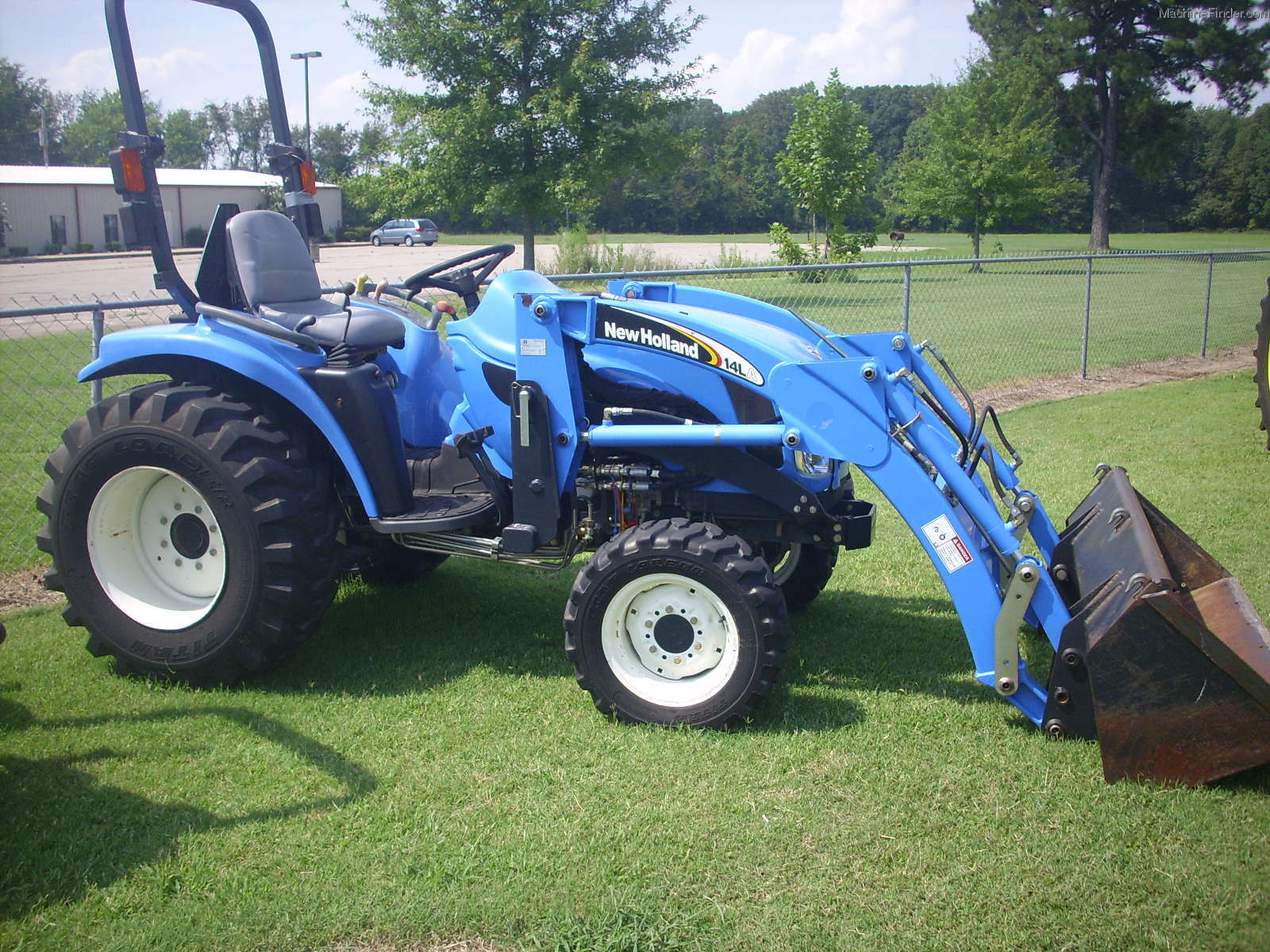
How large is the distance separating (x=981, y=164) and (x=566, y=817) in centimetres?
3273

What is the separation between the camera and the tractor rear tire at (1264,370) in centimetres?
870

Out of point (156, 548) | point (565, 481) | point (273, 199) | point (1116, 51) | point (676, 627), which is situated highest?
point (1116, 51)

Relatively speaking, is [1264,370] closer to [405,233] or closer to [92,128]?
[92,128]

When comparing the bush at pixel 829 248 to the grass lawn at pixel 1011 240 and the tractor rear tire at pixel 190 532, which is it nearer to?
the grass lawn at pixel 1011 240

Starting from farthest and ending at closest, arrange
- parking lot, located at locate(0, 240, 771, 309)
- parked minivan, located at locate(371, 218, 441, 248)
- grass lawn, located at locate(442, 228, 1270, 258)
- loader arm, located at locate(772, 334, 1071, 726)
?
grass lawn, located at locate(442, 228, 1270, 258)
parked minivan, located at locate(371, 218, 441, 248)
parking lot, located at locate(0, 240, 771, 309)
loader arm, located at locate(772, 334, 1071, 726)

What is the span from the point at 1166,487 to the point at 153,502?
6389 millimetres

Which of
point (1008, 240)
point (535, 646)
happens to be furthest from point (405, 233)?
point (535, 646)

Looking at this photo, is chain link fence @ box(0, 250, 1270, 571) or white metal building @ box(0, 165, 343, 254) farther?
chain link fence @ box(0, 250, 1270, 571)

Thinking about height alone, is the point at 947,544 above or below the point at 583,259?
below

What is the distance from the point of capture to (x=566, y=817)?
11.1 ft

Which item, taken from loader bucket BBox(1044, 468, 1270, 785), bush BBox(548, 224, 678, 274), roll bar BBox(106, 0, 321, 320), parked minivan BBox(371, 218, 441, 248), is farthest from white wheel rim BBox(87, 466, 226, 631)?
parked minivan BBox(371, 218, 441, 248)

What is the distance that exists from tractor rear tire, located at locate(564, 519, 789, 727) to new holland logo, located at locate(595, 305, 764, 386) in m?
0.63

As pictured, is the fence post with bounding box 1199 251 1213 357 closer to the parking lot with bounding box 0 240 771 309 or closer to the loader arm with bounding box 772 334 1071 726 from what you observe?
the parking lot with bounding box 0 240 771 309

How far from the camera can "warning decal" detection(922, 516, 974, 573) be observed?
372cm
